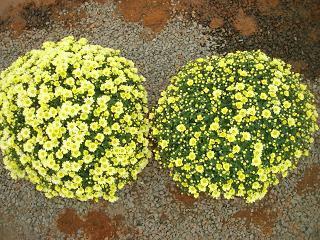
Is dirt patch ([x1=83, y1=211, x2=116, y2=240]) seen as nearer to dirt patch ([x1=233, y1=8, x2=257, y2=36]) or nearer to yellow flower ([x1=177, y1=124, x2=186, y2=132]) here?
yellow flower ([x1=177, y1=124, x2=186, y2=132])

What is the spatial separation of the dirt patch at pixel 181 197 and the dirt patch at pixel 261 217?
66 centimetres

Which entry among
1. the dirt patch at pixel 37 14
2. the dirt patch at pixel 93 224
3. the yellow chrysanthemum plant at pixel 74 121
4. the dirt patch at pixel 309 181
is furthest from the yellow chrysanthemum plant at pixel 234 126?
the dirt patch at pixel 37 14

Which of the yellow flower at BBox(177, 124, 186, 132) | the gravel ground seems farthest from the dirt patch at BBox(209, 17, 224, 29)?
the yellow flower at BBox(177, 124, 186, 132)

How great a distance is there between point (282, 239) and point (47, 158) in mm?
3559

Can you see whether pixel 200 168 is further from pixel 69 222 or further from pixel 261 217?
pixel 69 222

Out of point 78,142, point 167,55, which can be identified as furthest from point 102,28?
point 78,142

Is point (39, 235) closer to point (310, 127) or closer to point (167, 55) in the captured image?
point (167, 55)

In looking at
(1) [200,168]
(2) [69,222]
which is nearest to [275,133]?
(1) [200,168]

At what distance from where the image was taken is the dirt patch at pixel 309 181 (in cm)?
721

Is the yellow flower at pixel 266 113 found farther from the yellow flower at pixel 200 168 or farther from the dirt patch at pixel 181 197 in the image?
the dirt patch at pixel 181 197

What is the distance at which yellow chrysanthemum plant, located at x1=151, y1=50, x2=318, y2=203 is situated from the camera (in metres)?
5.72

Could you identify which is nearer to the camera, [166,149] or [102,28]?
[166,149]

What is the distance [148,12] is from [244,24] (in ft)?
5.36

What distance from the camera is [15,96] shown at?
234 inches
